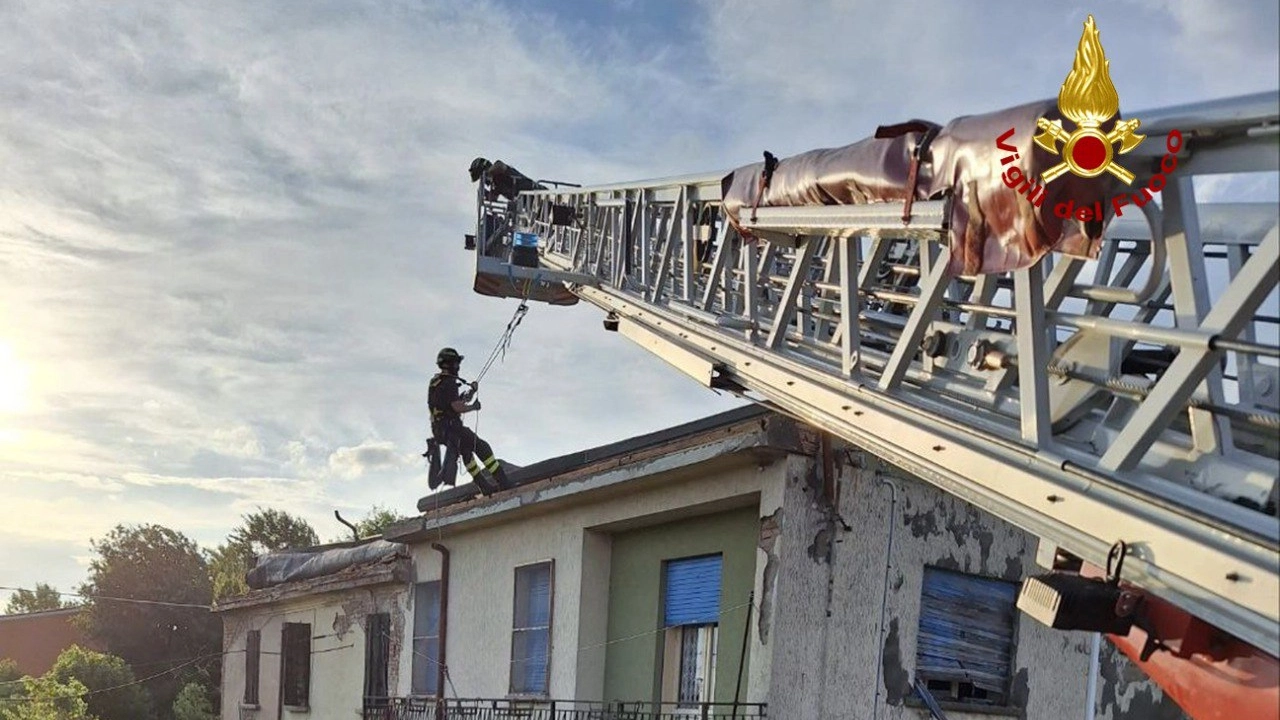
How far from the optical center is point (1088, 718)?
10.5 m

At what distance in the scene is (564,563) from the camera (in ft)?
40.1

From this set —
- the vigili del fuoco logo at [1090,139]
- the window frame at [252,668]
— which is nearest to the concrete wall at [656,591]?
the vigili del fuoco logo at [1090,139]

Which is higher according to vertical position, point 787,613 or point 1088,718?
point 787,613

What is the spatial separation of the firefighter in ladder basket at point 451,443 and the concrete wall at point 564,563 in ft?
1.73

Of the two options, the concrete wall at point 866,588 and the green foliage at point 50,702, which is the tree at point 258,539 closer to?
the green foliage at point 50,702

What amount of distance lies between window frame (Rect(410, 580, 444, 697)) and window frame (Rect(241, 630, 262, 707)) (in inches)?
238

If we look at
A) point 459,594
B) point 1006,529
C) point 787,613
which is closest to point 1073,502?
point 787,613

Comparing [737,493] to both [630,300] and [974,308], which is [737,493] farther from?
[974,308]

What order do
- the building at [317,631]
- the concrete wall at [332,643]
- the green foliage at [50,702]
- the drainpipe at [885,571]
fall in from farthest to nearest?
the green foliage at [50,702] < the building at [317,631] < the concrete wall at [332,643] < the drainpipe at [885,571]

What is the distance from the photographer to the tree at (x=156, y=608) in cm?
3881

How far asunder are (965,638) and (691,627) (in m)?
2.16

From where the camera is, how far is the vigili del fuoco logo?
4.08 meters

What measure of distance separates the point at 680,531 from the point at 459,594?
421 cm

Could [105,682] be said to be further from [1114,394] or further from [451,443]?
[1114,394]
